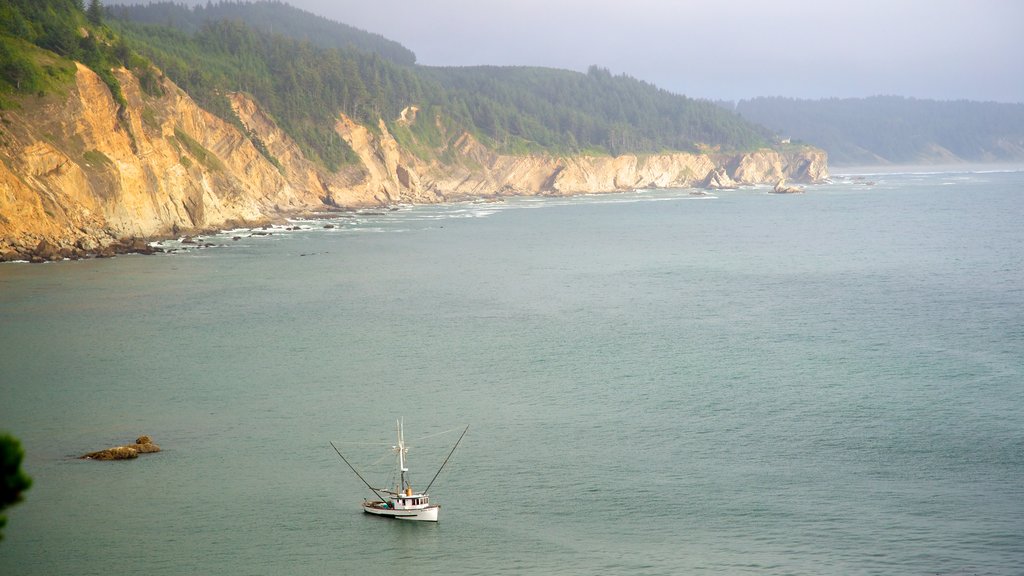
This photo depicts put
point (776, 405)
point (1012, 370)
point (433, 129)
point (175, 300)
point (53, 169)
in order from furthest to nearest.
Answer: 1. point (433, 129)
2. point (53, 169)
3. point (175, 300)
4. point (1012, 370)
5. point (776, 405)

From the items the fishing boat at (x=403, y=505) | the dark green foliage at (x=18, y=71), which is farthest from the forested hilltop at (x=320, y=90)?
the fishing boat at (x=403, y=505)

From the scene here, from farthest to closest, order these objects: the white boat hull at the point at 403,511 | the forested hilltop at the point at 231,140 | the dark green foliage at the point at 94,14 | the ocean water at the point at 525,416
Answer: the dark green foliage at the point at 94,14 → the forested hilltop at the point at 231,140 → the white boat hull at the point at 403,511 → the ocean water at the point at 525,416

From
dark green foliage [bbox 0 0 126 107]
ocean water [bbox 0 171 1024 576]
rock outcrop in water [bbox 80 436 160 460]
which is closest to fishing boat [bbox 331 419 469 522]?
ocean water [bbox 0 171 1024 576]

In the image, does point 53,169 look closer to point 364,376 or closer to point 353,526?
point 364,376

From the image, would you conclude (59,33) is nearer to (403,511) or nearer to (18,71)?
(18,71)

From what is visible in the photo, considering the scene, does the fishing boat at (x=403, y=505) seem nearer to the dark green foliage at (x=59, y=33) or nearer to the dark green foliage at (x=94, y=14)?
the dark green foliage at (x=59, y=33)

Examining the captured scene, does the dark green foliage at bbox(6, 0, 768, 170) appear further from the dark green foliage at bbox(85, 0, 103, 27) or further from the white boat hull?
the white boat hull

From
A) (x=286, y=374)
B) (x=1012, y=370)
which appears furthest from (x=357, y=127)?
(x=1012, y=370)
